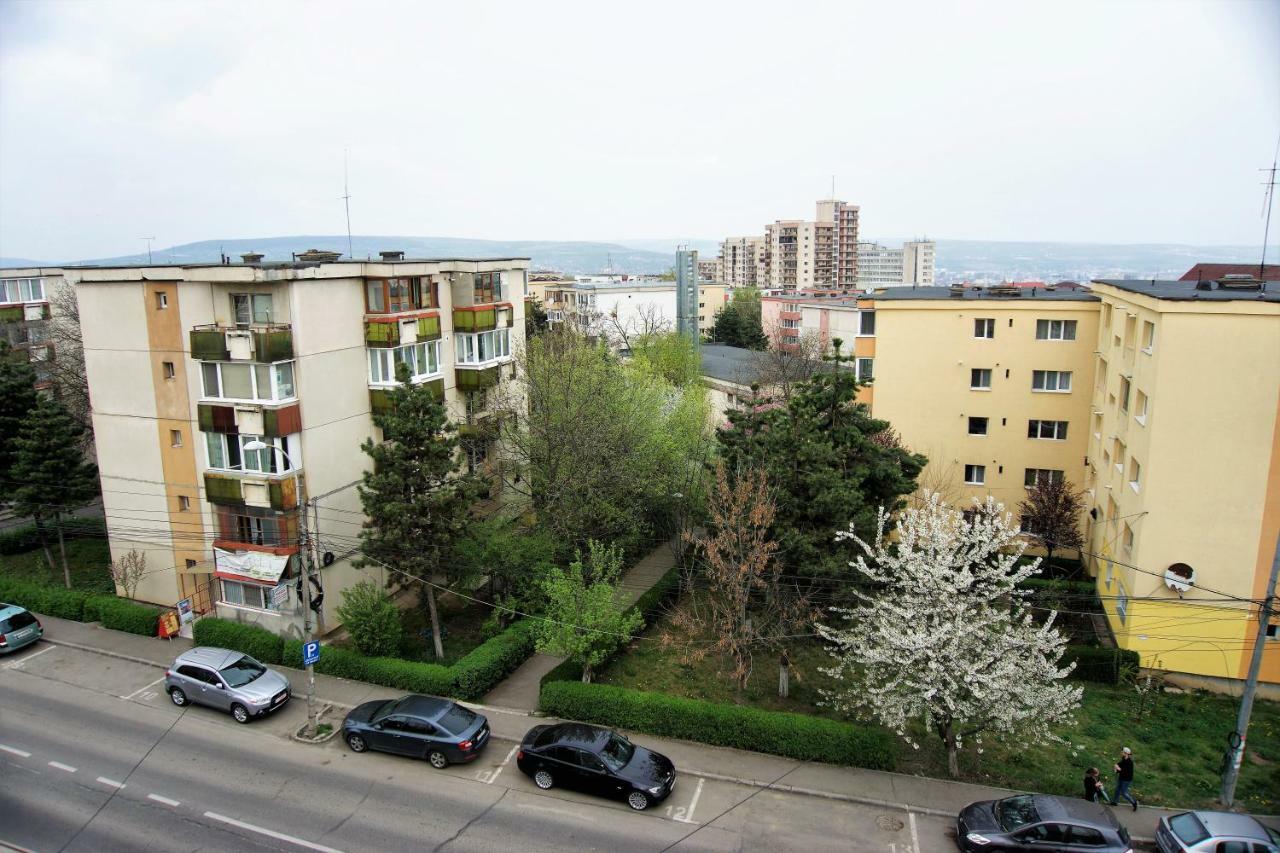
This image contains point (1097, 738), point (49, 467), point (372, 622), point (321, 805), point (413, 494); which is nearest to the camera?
point (321, 805)

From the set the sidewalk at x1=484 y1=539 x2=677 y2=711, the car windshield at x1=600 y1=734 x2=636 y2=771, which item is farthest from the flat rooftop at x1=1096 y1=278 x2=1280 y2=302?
the car windshield at x1=600 y1=734 x2=636 y2=771

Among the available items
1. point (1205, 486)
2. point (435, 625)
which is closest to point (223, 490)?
point (435, 625)

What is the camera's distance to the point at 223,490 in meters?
26.7

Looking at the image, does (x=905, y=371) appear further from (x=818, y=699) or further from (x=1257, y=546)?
(x=818, y=699)

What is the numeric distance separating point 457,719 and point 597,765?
4059 mm

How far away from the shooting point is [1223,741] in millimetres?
21703

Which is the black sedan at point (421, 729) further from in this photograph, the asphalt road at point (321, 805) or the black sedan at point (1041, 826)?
the black sedan at point (1041, 826)

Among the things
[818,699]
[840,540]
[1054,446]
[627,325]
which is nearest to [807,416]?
[840,540]

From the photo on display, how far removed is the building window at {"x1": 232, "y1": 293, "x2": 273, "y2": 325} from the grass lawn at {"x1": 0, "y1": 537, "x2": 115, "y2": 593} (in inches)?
506

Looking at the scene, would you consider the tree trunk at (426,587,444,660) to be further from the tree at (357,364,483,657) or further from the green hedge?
the green hedge

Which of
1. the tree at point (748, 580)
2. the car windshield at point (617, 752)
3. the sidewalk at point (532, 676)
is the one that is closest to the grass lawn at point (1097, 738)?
the tree at point (748, 580)

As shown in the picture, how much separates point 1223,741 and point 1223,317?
11.4 meters

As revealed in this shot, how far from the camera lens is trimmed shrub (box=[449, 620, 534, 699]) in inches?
915

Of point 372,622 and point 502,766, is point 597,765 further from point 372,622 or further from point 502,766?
point 372,622
